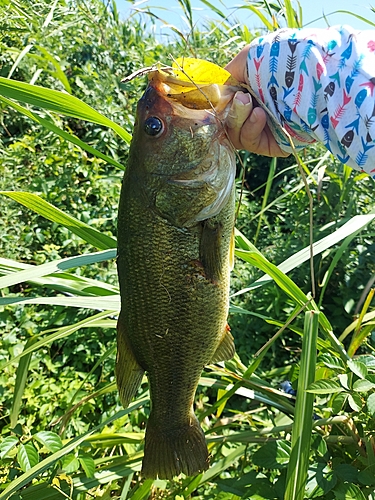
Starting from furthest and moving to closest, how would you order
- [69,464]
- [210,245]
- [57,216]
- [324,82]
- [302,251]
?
1. [302,251]
2. [69,464]
3. [57,216]
4. [210,245]
5. [324,82]

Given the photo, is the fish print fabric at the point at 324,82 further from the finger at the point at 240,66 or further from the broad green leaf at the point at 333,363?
the broad green leaf at the point at 333,363

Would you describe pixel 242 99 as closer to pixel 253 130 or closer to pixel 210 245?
pixel 253 130

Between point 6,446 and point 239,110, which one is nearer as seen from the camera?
point 239,110

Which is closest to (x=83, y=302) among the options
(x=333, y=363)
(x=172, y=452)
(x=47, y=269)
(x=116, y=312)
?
(x=47, y=269)

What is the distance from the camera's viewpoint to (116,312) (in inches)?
61.6

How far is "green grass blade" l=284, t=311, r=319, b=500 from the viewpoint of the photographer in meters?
1.18

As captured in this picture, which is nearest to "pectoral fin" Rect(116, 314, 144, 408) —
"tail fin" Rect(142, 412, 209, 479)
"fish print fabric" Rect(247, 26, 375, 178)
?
"tail fin" Rect(142, 412, 209, 479)

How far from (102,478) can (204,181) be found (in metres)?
1.19

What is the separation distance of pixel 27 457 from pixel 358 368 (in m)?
1.08

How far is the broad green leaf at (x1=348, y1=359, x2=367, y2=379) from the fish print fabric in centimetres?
57

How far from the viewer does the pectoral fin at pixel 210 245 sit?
1146 mm

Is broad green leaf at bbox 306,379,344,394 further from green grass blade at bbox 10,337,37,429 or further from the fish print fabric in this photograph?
green grass blade at bbox 10,337,37,429

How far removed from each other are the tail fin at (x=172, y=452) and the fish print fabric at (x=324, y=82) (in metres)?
0.90

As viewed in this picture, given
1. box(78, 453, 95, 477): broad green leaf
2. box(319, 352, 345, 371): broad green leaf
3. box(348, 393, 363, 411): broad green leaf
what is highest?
box(319, 352, 345, 371): broad green leaf
